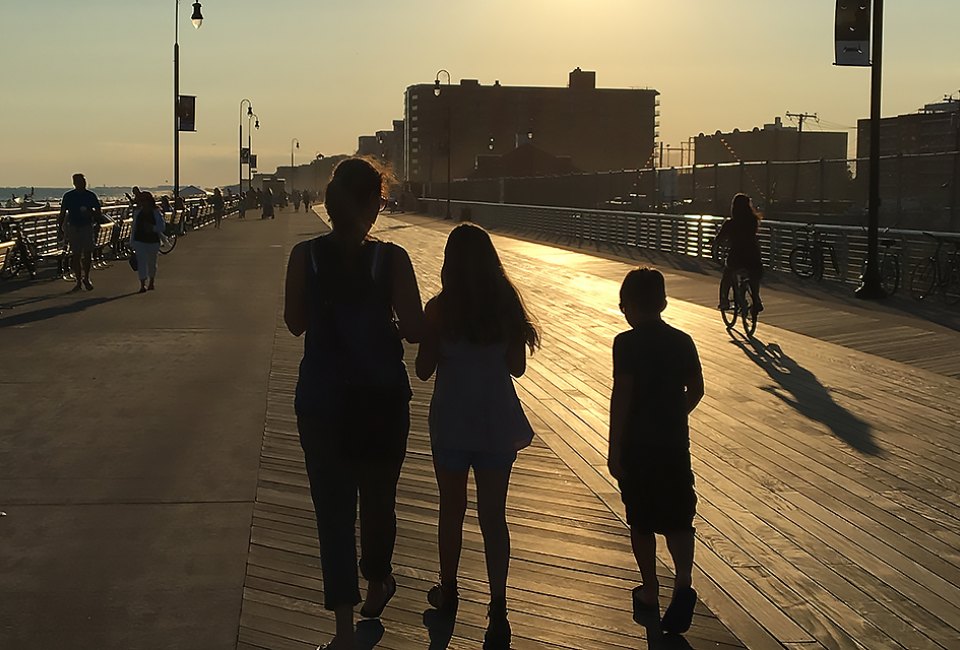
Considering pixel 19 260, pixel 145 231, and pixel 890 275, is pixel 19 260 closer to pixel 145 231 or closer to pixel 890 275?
pixel 145 231

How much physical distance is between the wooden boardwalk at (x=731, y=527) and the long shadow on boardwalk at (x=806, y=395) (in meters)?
0.03

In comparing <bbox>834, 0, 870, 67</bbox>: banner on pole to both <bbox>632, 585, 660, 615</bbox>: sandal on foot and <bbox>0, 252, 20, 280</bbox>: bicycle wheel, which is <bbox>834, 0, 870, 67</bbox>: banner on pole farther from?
<bbox>632, 585, 660, 615</bbox>: sandal on foot

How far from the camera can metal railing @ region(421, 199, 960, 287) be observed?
2067 centimetres

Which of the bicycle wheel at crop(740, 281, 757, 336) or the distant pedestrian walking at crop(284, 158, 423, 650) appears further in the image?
the bicycle wheel at crop(740, 281, 757, 336)

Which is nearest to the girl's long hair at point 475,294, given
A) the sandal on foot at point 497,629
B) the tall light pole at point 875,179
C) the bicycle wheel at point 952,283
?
the sandal on foot at point 497,629

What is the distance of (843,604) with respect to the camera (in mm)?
5195

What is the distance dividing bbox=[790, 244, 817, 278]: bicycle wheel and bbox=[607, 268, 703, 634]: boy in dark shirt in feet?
61.8

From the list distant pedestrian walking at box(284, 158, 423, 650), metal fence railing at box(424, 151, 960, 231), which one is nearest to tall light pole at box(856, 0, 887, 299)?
metal fence railing at box(424, 151, 960, 231)

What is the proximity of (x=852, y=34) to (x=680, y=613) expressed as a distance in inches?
656

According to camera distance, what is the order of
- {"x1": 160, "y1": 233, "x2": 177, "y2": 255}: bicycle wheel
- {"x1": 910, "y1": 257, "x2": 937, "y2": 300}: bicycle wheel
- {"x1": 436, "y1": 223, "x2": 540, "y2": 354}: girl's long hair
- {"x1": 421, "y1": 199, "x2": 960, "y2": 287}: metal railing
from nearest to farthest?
{"x1": 436, "y1": 223, "x2": 540, "y2": 354}: girl's long hair
{"x1": 910, "y1": 257, "x2": 937, "y2": 300}: bicycle wheel
{"x1": 421, "y1": 199, "x2": 960, "y2": 287}: metal railing
{"x1": 160, "y1": 233, "x2": 177, "y2": 255}: bicycle wheel

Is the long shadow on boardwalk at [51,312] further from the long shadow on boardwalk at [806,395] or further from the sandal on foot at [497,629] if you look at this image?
the sandal on foot at [497,629]

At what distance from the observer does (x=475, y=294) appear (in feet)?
14.9

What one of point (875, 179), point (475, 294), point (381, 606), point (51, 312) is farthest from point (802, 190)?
point (475, 294)

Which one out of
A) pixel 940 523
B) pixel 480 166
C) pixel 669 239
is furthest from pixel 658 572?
pixel 480 166
